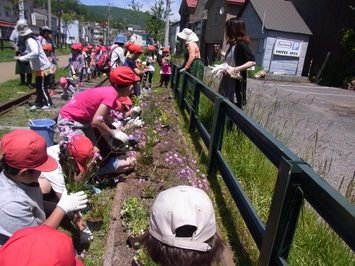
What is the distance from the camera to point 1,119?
21.1 feet

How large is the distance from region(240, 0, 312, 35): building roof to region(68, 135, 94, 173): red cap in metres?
21.8

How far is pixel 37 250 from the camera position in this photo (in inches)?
44.5

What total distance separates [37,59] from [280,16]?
71.8 ft

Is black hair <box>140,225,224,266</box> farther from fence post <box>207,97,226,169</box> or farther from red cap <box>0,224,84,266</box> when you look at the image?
fence post <box>207,97,226,169</box>

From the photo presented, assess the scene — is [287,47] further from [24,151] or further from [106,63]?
[24,151]

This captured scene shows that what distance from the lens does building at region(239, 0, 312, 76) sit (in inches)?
888

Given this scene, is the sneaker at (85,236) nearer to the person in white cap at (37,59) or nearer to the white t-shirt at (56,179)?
the white t-shirt at (56,179)

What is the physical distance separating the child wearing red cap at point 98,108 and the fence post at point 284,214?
2.20 metres

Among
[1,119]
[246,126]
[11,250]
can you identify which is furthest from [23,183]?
[1,119]

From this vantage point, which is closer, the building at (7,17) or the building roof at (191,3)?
the building roof at (191,3)

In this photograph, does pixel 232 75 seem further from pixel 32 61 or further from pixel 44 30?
pixel 44 30

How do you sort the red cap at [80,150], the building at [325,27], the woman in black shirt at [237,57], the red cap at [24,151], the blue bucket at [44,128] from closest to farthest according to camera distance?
the red cap at [24,151], the red cap at [80,150], the blue bucket at [44,128], the woman in black shirt at [237,57], the building at [325,27]

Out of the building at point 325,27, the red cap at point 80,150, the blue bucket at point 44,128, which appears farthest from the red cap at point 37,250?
the building at point 325,27

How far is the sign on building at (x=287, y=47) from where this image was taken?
22562 mm
